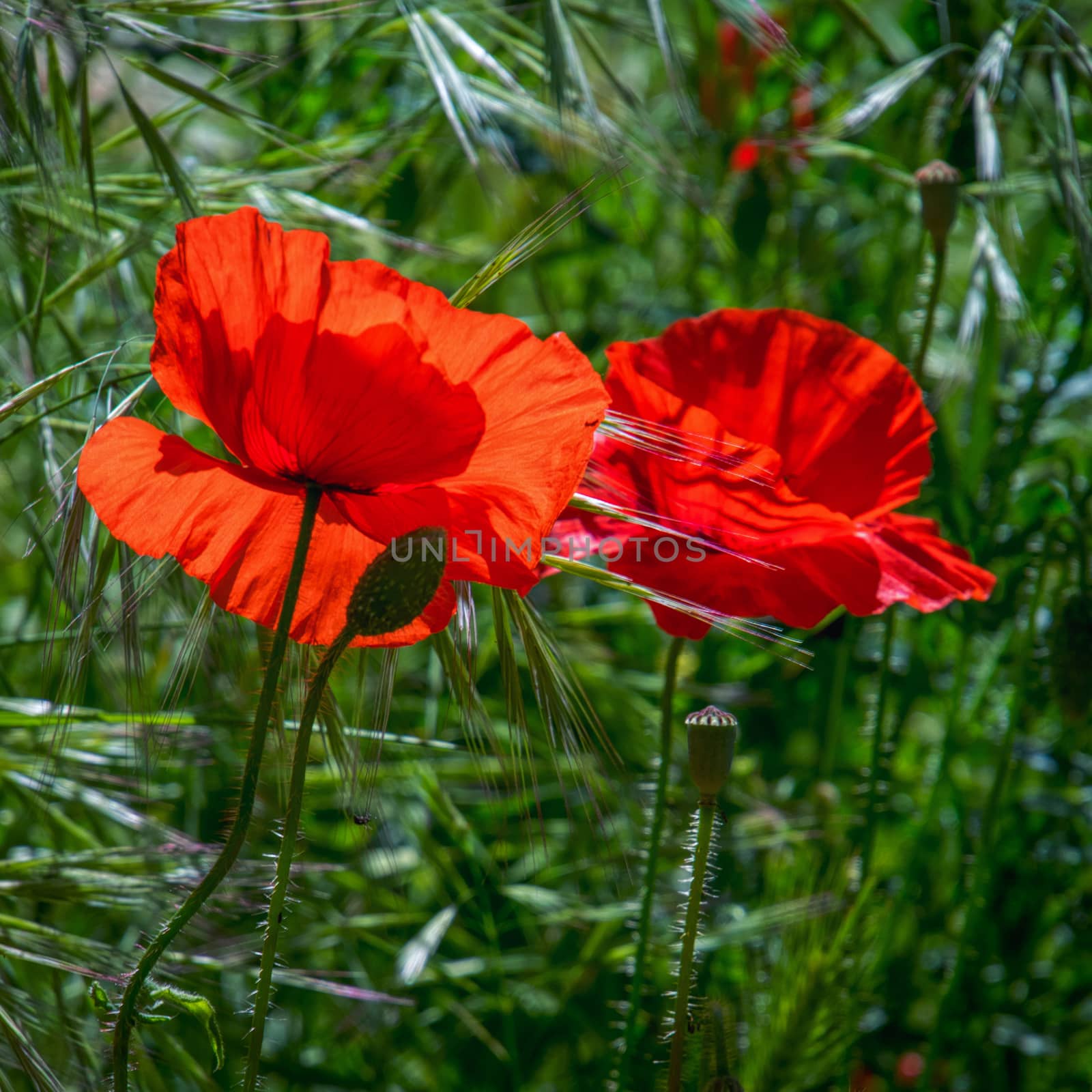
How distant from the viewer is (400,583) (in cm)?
33

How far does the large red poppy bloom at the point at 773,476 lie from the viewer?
46cm

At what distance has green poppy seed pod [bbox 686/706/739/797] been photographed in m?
0.40

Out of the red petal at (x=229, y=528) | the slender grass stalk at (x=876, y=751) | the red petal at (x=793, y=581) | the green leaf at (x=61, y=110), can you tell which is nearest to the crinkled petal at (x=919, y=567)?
the red petal at (x=793, y=581)

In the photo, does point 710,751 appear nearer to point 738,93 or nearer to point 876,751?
point 876,751

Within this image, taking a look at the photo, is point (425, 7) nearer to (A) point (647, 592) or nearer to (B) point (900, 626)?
(A) point (647, 592)

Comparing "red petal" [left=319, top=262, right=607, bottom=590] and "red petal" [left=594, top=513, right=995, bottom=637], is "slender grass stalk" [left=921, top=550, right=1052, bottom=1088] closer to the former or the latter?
"red petal" [left=594, top=513, right=995, bottom=637]

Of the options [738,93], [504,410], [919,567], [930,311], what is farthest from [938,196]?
[738,93]

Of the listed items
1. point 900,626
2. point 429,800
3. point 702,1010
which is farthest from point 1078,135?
point 702,1010

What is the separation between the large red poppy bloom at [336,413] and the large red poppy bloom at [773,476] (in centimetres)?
6

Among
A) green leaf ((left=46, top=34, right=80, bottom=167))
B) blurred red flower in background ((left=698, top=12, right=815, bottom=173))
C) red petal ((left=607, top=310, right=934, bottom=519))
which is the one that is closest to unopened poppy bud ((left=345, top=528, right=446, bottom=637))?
red petal ((left=607, top=310, right=934, bottom=519))

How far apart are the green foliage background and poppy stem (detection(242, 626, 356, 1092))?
28mm

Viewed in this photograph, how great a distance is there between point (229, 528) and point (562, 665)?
126 millimetres

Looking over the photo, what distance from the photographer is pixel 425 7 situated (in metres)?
0.64

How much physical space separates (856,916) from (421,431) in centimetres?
36
